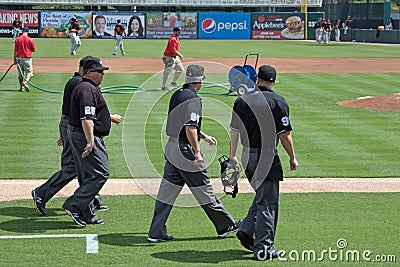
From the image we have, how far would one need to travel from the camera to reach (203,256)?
800 centimetres

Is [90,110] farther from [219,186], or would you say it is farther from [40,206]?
[219,186]

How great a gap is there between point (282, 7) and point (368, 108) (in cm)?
5327

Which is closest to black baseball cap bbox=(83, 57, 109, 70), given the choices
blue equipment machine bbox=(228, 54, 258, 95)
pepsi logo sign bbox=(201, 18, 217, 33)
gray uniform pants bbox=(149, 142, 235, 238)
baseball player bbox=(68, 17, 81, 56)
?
gray uniform pants bbox=(149, 142, 235, 238)

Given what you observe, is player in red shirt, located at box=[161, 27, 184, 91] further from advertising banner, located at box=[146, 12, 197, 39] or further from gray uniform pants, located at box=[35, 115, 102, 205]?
advertising banner, located at box=[146, 12, 197, 39]

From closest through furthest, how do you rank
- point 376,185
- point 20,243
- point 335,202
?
point 20,243
point 335,202
point 376,185

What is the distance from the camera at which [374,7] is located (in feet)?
221

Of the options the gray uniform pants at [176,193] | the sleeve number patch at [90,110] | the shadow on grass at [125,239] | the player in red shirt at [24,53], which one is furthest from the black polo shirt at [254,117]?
the player in red shirt at [24,53]

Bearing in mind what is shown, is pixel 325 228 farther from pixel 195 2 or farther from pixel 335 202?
pixel 195 2

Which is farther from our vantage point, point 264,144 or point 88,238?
point 88,238

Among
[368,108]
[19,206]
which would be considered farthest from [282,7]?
[19,206]

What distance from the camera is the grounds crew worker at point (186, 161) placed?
8.25m

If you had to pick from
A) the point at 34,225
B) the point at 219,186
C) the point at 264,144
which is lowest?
the point at 219,186

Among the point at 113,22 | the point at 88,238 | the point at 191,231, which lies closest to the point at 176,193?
the point at 191,231

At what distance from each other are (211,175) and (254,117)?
4.86m
